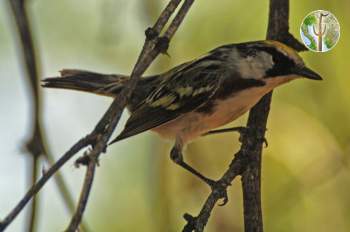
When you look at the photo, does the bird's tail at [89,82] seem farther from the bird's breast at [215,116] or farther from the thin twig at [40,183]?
the thin twig at [40,183]

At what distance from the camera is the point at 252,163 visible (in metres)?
3.17

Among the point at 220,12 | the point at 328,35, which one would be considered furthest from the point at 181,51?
the point at 328,35

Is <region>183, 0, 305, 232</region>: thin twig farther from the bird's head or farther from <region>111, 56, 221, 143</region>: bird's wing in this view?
<region>111, 56, 221, 143</region>: bird's wing

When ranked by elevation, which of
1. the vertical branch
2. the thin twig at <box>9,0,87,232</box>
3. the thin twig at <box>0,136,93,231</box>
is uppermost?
the vertical branch

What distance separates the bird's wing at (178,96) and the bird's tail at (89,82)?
230mm

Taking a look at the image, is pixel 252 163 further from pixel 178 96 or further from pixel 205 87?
pixel 178 96

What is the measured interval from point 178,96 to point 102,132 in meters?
1.75

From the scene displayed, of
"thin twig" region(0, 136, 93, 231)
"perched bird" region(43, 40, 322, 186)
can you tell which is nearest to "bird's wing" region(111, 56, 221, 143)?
"perched bird" region(43, 40, 322, 186)

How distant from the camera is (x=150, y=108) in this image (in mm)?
3912

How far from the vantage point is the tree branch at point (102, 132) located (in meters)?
1.88

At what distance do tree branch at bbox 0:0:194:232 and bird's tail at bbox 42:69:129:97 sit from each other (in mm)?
1591

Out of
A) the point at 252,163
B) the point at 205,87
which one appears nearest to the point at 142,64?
the point at 252,163

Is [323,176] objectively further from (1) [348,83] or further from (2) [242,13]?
(2) [242,13]

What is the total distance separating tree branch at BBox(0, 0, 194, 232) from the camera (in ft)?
6.16
